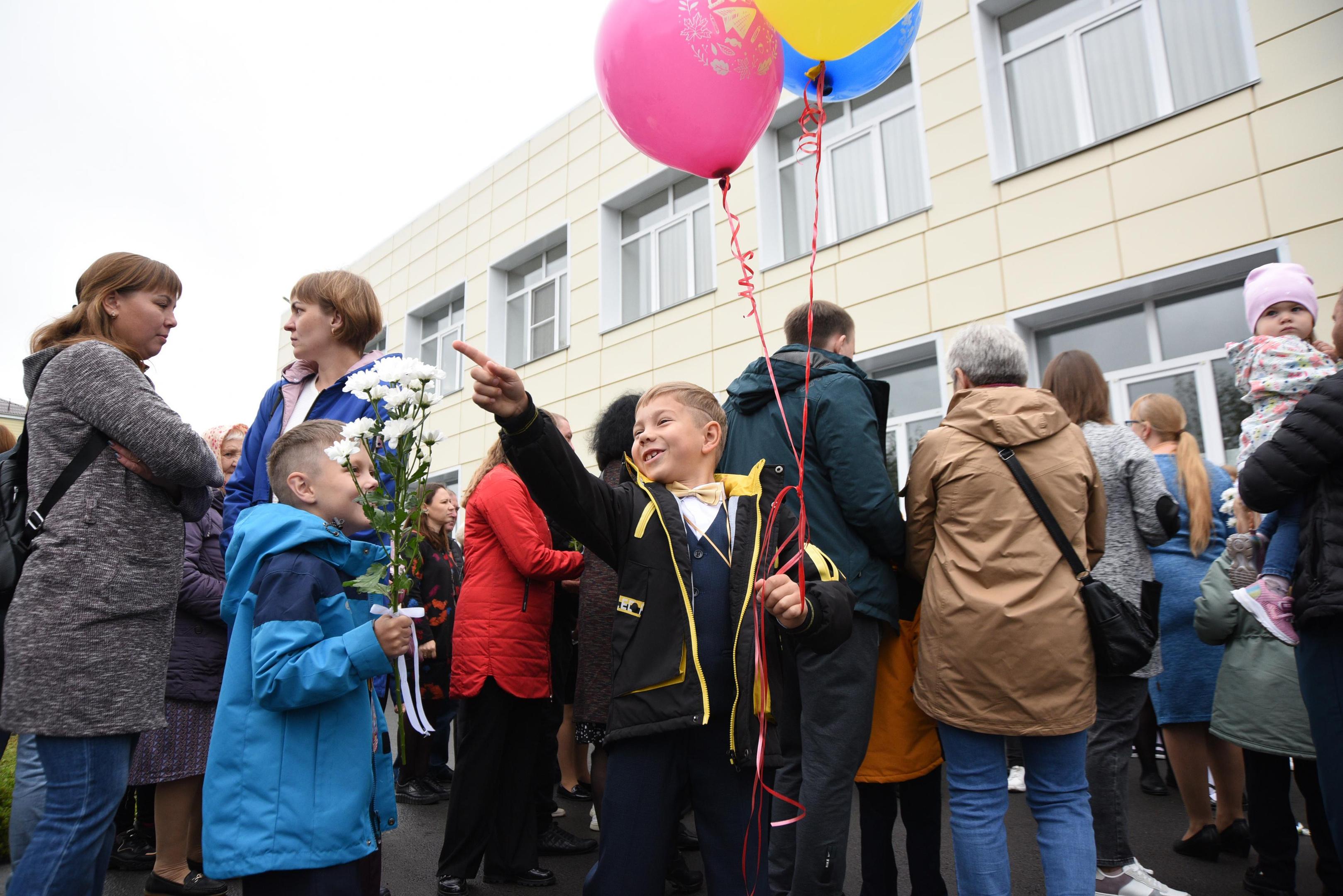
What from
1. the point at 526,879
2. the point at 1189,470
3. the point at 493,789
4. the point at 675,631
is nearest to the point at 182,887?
the point at 493,789

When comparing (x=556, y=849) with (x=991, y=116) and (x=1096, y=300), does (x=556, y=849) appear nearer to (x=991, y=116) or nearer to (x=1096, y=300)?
(x=1096, y=300)

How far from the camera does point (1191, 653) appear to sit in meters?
3.61

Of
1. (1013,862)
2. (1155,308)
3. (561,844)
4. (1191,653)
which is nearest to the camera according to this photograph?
(1013,862)

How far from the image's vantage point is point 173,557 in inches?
93.5

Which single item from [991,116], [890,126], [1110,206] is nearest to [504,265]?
[890,126]

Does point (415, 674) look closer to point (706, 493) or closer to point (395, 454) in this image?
point (395, 454)

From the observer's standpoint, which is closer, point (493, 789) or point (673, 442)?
point (673, 442)

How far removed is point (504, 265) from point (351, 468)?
1338 centimetres

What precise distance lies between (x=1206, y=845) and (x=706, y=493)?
270 centimetres

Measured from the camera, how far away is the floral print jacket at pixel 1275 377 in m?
2.71

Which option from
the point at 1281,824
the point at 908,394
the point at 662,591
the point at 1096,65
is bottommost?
the point at 1281,824

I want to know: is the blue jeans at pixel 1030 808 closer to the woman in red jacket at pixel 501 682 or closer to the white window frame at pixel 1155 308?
the woman in red jacket at pixel 501 682

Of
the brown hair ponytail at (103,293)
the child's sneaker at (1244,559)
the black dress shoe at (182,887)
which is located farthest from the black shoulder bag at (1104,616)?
the black dress shoe at (182,887)

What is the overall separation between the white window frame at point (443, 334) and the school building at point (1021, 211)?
4151mm
